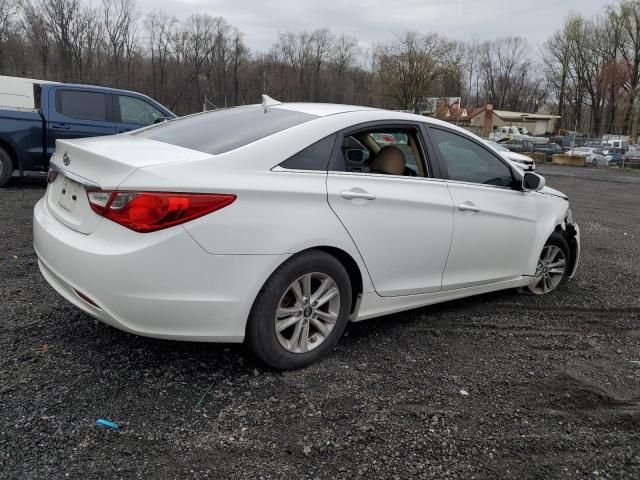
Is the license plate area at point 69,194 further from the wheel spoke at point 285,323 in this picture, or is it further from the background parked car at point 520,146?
the background parked car at point 520,146

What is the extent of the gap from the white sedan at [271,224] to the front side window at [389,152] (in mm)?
12

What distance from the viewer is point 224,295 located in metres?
2.76

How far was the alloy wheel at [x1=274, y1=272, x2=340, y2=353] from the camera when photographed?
3.06 meters

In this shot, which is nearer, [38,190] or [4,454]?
[4,454]

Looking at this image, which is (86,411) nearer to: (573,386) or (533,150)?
(573,386)

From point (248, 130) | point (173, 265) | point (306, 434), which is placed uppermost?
point (248, 130)

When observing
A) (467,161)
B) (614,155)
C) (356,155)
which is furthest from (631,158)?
(356,155)

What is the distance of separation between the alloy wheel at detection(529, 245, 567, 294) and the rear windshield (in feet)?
8.95

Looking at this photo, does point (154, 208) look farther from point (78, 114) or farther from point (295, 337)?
point (78, 114)

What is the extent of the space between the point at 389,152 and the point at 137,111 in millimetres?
7335

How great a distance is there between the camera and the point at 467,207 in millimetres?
3943

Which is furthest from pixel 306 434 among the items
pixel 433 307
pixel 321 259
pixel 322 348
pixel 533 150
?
pixel 533 150

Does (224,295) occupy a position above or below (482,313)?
above

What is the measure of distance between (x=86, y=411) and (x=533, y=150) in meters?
38.1
